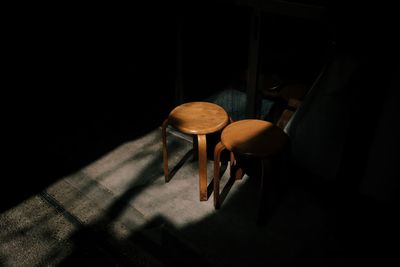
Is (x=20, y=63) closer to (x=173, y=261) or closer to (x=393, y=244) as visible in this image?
(x=173, y=261)

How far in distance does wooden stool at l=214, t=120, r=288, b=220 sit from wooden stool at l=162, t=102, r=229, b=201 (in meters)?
0.15

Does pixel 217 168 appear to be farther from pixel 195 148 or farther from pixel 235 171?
pixel 195 148

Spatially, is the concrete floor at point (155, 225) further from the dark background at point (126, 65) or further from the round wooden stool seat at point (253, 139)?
the round wooden stool seat at point (253, 139)

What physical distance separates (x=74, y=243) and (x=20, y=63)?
3.18 metres

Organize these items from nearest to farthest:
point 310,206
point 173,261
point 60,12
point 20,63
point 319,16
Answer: point 319,16
point 173,261
point 310,206
point 60,12
point 20,63

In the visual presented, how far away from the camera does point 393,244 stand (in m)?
3.75

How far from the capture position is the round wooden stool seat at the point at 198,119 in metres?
3.83

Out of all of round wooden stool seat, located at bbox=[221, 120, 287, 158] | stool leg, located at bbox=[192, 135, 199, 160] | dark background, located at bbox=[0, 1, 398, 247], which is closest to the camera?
dark background, located at bbox=[0, 1, 398, 247]

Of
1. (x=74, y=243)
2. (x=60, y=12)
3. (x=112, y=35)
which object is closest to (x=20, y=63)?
(x=60, y=12)

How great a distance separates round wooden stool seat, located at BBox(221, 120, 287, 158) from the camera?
3.49 meters

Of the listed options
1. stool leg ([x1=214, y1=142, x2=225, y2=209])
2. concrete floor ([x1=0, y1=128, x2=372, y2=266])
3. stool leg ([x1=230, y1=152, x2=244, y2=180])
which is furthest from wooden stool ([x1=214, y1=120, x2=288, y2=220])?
stool leg ([x1=230, y1=152, x2=244, y2=180])

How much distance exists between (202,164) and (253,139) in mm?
639

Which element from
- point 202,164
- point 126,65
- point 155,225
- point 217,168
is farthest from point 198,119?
point 126,65

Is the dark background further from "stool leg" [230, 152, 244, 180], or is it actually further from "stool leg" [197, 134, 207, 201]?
"stool leg" [197, 134, 207, 201]
